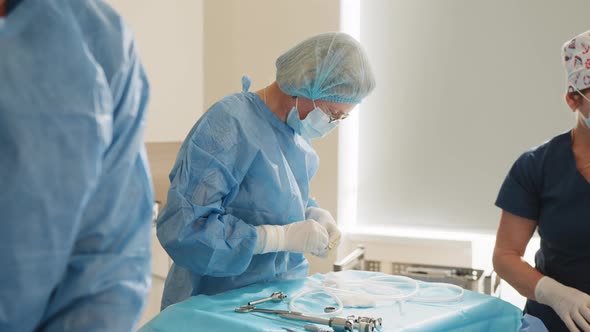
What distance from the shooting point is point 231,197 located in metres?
1.47

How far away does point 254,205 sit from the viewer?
4.96 ft

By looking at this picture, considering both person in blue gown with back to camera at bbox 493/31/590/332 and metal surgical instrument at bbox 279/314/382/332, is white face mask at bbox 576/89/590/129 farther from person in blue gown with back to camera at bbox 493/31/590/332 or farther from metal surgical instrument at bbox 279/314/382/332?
metal surgical instrument at bbox 279/314/382/332

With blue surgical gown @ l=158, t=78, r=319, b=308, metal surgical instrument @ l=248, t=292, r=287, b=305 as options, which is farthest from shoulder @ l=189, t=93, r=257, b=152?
metal surgical instrument @ l=248, t=292, r=287, b=305

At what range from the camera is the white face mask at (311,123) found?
63.4 inches

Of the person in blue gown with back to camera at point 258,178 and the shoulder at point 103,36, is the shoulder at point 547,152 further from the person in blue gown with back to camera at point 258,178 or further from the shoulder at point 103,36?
the shoulder at point 103,36

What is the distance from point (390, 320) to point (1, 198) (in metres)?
0.89

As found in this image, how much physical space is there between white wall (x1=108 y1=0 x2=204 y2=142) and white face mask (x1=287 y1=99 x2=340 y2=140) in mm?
965

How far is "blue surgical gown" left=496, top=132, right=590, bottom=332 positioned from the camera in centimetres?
150

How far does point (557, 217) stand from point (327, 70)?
74cm

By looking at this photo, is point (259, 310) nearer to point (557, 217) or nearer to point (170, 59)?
point (557, 217)

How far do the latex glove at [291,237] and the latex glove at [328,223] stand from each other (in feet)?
0.42

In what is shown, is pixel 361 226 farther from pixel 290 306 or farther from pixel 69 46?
pixel 69 46

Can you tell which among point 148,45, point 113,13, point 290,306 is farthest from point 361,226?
point 113,13

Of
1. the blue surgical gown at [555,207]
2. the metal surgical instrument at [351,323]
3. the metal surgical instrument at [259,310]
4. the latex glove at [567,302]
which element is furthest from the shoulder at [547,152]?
the metal surgical instrument at [259,310]
